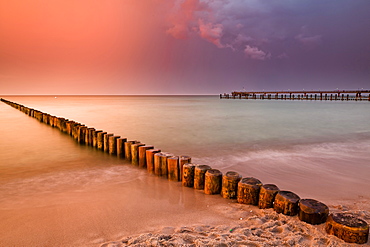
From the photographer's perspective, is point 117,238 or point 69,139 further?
point 69,139

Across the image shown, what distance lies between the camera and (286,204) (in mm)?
3436

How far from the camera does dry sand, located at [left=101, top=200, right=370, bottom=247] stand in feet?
9.46

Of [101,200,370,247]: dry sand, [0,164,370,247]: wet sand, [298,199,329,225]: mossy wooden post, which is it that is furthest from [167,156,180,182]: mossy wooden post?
[298,199,329,225]: mossy wooden post

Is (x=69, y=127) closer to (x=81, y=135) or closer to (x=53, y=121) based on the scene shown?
(x=81, y=135)

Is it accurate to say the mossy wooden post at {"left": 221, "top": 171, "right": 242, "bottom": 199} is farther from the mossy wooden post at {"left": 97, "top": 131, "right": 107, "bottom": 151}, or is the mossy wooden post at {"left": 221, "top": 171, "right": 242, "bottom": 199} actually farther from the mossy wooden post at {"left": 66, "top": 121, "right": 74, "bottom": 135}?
the mossy wooden post at {"left": 66, "top": 121, "right": 74, "bottom": 135}

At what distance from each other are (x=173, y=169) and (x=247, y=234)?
7.59ft

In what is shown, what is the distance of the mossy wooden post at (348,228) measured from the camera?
2746 millimetres

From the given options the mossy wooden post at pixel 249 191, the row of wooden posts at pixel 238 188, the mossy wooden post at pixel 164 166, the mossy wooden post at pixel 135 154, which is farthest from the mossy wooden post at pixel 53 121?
the mossy wooden post at pixel 249 191

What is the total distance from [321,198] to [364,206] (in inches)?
25.1

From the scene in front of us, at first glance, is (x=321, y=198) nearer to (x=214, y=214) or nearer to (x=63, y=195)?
(x=214, y=214)

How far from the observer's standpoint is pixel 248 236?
3033 millimetres

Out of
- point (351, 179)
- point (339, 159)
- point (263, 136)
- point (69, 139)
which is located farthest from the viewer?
point (263, 136)

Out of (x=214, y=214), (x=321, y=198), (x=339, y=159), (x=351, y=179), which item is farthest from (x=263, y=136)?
(x=214, y=214)

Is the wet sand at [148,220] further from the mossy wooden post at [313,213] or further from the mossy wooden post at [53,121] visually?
the mossy wooden post at [53,121]
